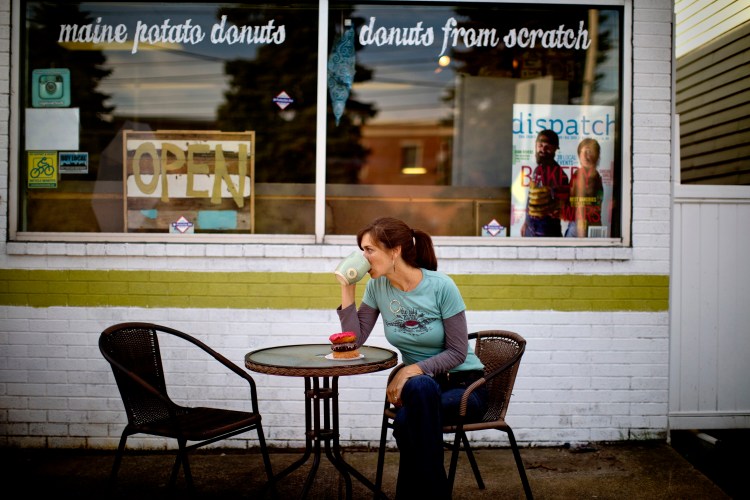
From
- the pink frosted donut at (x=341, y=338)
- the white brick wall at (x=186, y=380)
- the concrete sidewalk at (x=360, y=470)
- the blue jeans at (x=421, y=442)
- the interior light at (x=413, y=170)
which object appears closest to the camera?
the blue jeans at (x=421, y=442)

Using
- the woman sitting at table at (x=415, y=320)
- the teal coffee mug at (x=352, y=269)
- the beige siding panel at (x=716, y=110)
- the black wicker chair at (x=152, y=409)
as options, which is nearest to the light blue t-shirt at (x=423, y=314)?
the woman sitting at table at (x=415, y=320)

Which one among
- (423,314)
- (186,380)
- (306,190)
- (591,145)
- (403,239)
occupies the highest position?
(591,145)

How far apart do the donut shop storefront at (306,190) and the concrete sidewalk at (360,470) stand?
0.19m

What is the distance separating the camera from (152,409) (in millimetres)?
3785

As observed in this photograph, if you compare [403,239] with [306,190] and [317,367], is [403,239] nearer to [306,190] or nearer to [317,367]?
[317,367]

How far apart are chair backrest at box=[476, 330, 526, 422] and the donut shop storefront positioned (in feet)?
3.34

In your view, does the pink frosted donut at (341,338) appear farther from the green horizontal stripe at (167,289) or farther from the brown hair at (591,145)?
the brown hair at (591,145)

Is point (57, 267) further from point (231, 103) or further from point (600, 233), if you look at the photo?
point (600, 233)

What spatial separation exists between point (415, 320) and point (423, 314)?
0.05 metres

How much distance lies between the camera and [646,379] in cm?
504

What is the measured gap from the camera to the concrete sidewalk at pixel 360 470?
13.6ft

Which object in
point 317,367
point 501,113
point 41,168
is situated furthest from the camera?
point 501,113

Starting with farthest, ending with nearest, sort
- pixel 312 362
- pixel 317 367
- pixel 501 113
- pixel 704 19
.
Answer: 1. pixel 704 19
2. pixel 501 113
3. pixel 312 362
4. pixel 317 367

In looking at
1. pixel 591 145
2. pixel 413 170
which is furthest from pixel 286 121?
pixel 591 145
